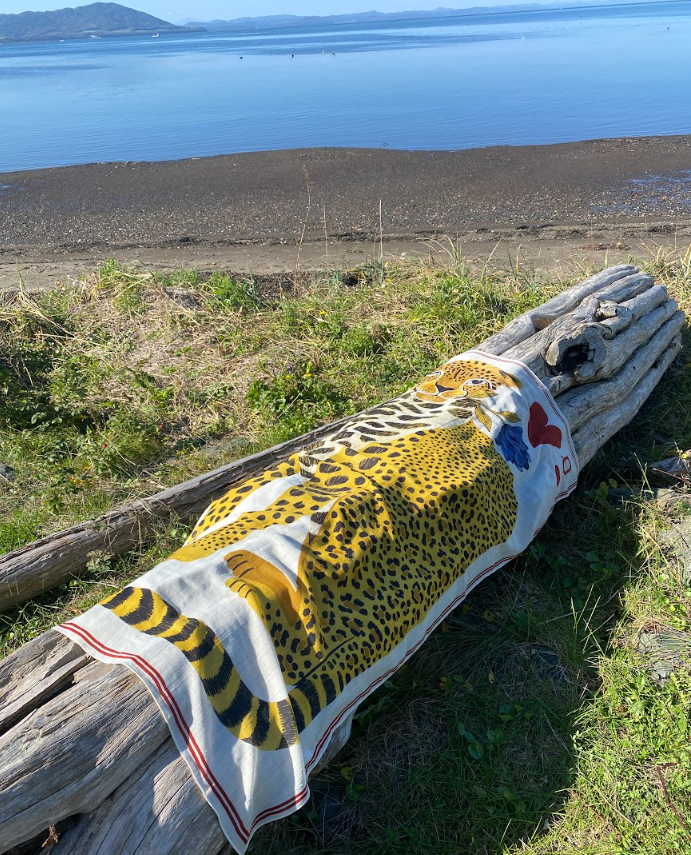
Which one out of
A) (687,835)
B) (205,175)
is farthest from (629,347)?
(205,175)

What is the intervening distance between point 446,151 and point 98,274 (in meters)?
10.5

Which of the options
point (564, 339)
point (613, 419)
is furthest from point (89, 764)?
point (613, 419)

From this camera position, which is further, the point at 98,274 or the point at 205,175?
the point at 205,175

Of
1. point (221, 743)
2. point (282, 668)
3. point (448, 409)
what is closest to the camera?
point (221, 743)

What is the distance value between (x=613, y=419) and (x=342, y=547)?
2292 millimetres

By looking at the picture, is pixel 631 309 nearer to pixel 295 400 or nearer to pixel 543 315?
pixel 543 315

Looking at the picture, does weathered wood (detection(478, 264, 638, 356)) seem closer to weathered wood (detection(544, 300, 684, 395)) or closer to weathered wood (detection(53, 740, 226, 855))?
weathered wood (detection(544, 300, 684, 395))

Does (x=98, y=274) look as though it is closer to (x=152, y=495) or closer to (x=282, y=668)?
(x=152, y=495)

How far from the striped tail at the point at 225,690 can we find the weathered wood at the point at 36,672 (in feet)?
0.72

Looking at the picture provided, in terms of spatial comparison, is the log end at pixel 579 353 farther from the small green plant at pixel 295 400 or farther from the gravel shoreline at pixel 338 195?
the gravel shoreline at pixel 338 195

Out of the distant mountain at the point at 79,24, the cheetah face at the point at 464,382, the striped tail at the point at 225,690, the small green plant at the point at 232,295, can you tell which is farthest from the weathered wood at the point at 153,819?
the distant mountain at the point at 79,24

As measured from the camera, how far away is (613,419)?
401cm

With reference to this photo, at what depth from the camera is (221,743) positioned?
6.29 ft

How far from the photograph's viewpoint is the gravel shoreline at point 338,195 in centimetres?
1041
